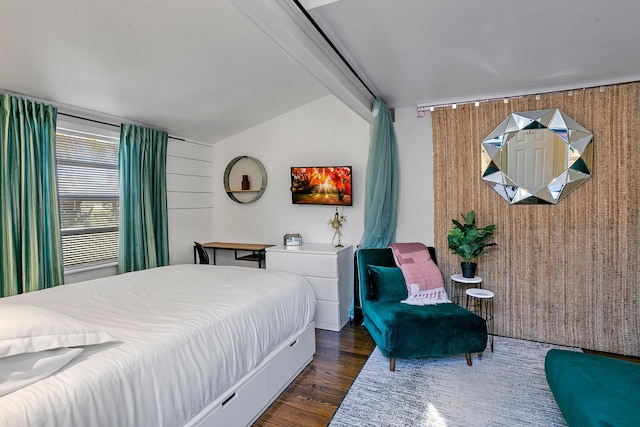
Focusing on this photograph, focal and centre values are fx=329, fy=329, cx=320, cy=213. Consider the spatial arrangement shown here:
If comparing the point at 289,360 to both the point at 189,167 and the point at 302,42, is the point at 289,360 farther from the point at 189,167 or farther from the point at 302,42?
the point at 189,167

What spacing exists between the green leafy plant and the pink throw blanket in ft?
0.96

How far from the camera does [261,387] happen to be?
2.09 m

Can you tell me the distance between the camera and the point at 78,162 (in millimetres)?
3207

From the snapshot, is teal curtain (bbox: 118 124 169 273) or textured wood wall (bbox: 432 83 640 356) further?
teal curtain (bbox: 118 124 169 273)

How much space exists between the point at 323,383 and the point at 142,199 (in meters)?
2.71

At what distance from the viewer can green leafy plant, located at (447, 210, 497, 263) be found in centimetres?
313

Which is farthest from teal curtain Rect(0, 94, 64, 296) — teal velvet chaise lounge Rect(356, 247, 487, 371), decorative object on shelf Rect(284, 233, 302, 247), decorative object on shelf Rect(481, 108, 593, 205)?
decorative object on shelf Rect(481, 108, 593, 205)

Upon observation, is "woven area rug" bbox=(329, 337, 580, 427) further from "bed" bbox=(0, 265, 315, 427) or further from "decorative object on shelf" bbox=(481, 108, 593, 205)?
"decorative object on shelf" bbox=(481, 108, 593, 205)

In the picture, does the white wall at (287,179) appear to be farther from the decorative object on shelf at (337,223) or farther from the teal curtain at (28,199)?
the teal curtain at (28,199)

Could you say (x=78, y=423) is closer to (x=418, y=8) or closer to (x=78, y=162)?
(x=418, y=8)

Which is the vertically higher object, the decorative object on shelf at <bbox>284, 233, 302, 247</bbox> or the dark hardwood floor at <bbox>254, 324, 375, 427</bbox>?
the decorative object on shelf at <bbox>284, 233, 302, 247</bbox>

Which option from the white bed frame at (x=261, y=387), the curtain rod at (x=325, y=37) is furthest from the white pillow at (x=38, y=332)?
the curtain rod at (x=325, y=37)

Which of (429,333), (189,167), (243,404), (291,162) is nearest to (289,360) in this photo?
(243,404)

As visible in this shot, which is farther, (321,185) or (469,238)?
(321,185)
